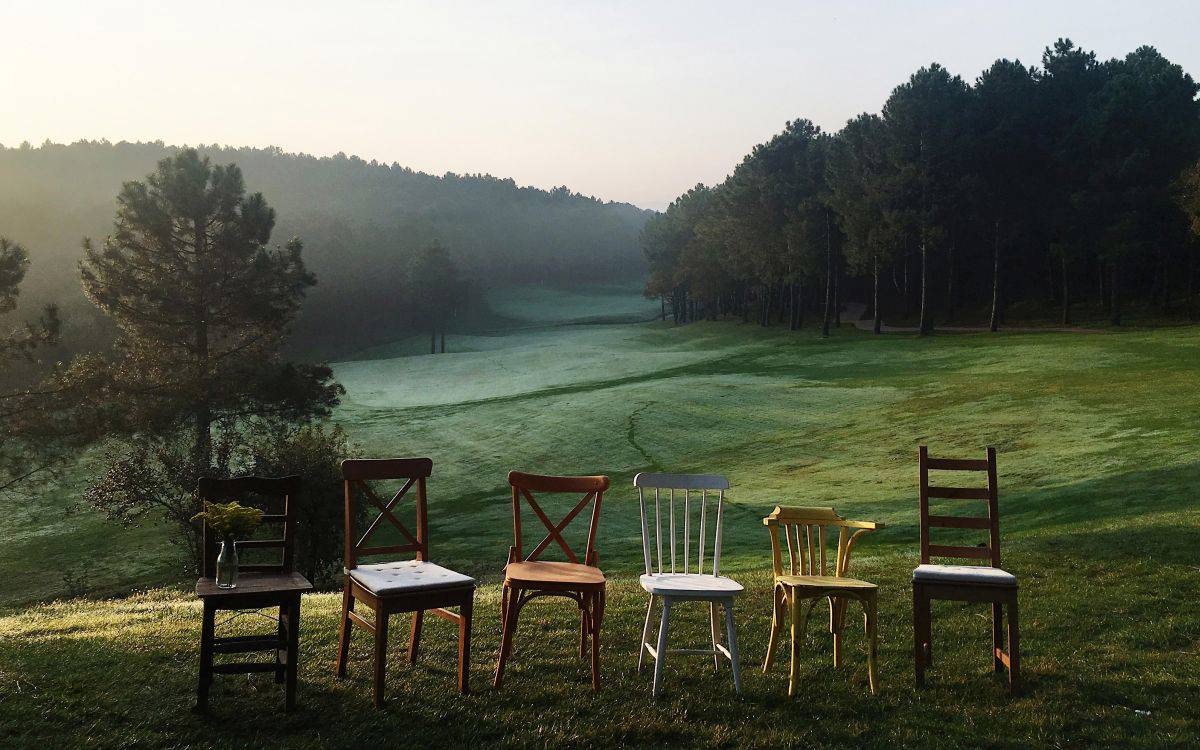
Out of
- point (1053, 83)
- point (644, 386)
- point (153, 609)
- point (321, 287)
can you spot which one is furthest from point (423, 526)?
point (321, 287)

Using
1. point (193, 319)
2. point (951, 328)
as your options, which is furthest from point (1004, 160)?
point (193, 319)

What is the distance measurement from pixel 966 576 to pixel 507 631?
13.5 ft

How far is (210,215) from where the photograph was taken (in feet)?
116

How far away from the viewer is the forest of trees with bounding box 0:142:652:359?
99.6m

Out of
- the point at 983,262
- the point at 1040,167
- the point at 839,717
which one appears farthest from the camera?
the point at 983,262

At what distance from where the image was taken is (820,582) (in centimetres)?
793

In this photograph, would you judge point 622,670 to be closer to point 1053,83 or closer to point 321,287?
point 1053,83

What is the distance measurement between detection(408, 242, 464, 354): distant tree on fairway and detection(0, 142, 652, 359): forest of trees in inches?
15.1

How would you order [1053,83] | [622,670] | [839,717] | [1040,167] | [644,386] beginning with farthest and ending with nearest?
[1053,83]
[1040,167]
[644,386]
[622,670]
[839,717]

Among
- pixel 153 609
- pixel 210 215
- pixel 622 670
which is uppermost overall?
pixel 210 215

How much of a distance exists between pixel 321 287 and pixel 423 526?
106654 millimetres

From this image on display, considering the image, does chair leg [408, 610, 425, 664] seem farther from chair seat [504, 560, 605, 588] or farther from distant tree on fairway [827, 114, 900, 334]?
distant tree on fairway [827, 114, 900, 334]

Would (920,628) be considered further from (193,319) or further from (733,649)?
(193,319)

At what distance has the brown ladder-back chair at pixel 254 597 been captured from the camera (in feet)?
23.4
